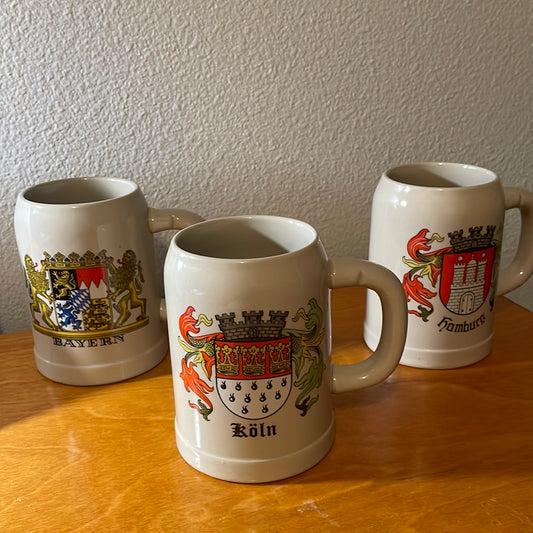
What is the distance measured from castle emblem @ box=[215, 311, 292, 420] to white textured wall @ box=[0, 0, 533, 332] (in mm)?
364

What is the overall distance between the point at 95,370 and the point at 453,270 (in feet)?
1.17

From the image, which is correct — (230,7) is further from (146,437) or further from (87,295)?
(146,437)

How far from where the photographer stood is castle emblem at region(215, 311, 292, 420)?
1.60 feet

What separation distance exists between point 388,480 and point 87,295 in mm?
312

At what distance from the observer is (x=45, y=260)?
2.04 ft

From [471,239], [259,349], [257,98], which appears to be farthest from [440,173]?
[259,349]

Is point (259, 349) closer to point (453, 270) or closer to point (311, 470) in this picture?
point (311, 470)

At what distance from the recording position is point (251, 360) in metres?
0.49

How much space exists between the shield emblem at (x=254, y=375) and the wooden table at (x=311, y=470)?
2.7 inches

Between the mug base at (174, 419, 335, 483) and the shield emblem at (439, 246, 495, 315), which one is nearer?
the mug base at (174, 419, 335, 483)

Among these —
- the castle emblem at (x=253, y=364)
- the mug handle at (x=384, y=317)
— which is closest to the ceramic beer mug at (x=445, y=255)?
the mug handle at (x=384, y=317)

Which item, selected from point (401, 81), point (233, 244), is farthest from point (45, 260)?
point (401, 81)

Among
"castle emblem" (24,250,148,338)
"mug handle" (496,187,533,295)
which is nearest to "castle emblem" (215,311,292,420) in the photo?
"castle emblem" (24,250,148,338)

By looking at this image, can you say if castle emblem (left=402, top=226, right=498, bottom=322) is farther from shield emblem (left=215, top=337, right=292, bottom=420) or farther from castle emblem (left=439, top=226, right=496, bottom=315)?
shield emblem (left=215, top=337, right=292, bottom=420)
